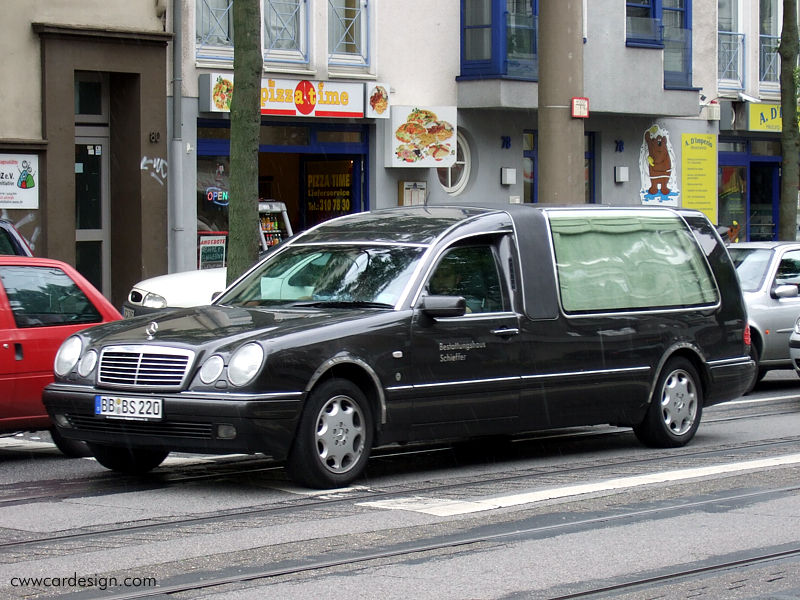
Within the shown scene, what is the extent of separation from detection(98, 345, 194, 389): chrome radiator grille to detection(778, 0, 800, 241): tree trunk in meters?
16.9

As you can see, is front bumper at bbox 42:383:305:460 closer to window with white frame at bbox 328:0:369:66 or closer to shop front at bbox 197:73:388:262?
shop front at bbox 197:73:388:262

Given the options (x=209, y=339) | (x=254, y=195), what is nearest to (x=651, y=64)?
A: (x=254, y=195)

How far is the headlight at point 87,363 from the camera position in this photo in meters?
8.91

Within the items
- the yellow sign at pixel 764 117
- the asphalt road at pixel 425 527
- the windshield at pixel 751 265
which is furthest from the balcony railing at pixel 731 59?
the asphalt road at pixel 425 527

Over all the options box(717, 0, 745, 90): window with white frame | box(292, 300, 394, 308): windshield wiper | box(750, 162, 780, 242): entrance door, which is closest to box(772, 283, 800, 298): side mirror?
box(292, 300, 394, 308): windshield wiper

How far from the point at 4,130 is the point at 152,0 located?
2.96 metres

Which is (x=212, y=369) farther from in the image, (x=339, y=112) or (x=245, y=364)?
(x=339, y=112)

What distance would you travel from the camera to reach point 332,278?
963 centimetres

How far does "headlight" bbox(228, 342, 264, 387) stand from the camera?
8.32 metres

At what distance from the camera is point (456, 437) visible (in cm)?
948

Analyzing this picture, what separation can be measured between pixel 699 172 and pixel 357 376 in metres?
21.7

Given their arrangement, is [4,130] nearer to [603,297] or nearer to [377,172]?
[377,172]

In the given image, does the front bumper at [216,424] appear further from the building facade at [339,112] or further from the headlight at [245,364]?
the building facade at [339,112]

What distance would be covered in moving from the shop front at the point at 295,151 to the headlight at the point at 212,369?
13196mm
